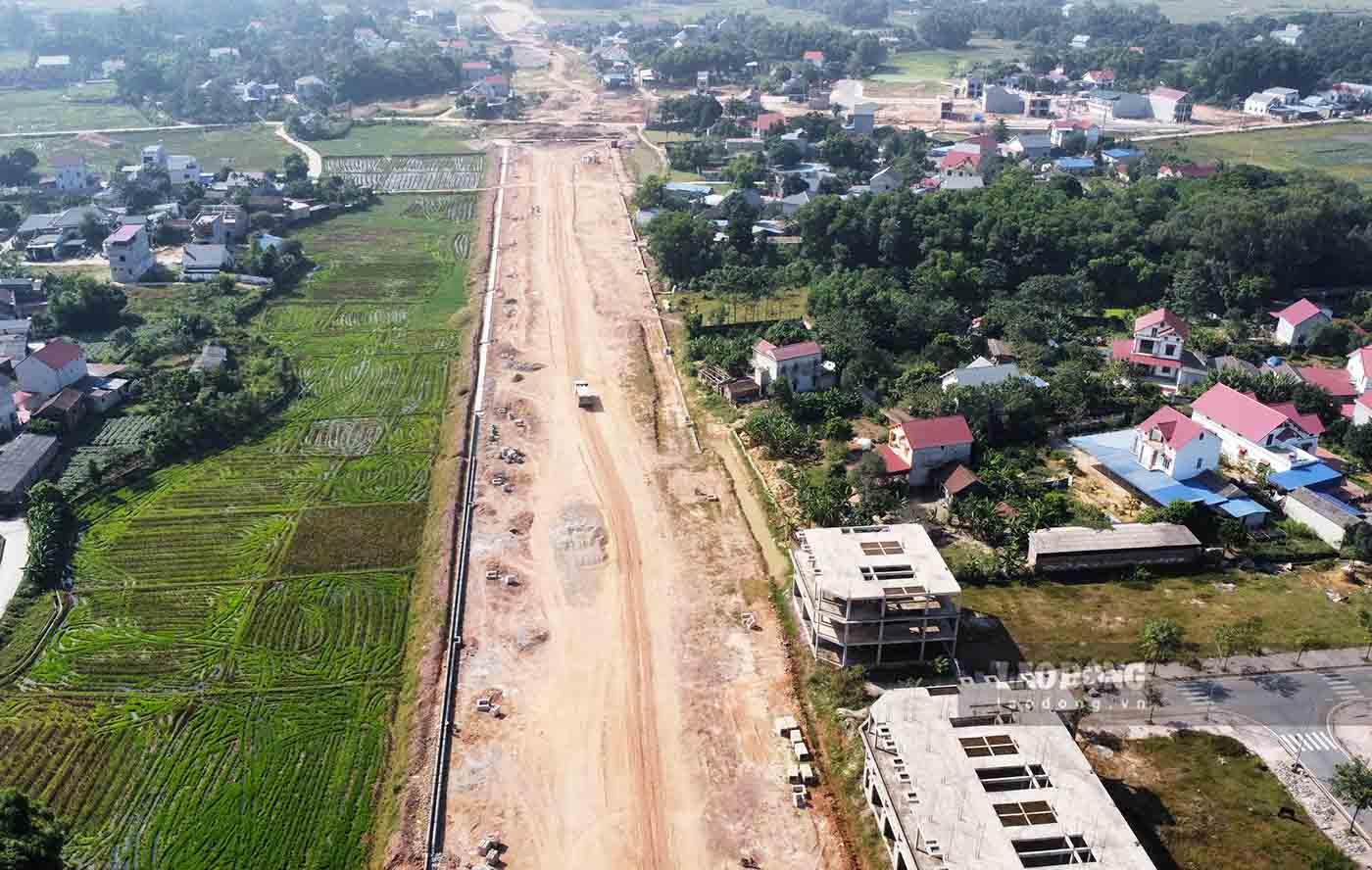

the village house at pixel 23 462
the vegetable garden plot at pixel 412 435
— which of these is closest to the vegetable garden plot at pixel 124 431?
the village house at pixel 23 462

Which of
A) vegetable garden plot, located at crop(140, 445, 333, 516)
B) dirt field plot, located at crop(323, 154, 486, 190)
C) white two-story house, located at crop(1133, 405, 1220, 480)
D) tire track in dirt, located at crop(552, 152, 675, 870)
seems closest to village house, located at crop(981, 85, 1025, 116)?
dirt field plot, located at crop(323, 154, 486, 190)

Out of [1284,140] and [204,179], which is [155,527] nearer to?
[204,179]

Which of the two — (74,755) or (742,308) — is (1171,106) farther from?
(74,755)

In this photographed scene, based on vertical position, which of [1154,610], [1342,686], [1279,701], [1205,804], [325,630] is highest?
[1154,610]

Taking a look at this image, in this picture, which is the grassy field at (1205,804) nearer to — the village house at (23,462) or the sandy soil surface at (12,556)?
the sandy soil surface at (12,556)

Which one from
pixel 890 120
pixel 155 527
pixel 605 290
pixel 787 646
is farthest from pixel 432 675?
pixel 890 120

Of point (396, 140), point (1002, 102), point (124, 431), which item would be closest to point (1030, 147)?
point (1002, 102)
